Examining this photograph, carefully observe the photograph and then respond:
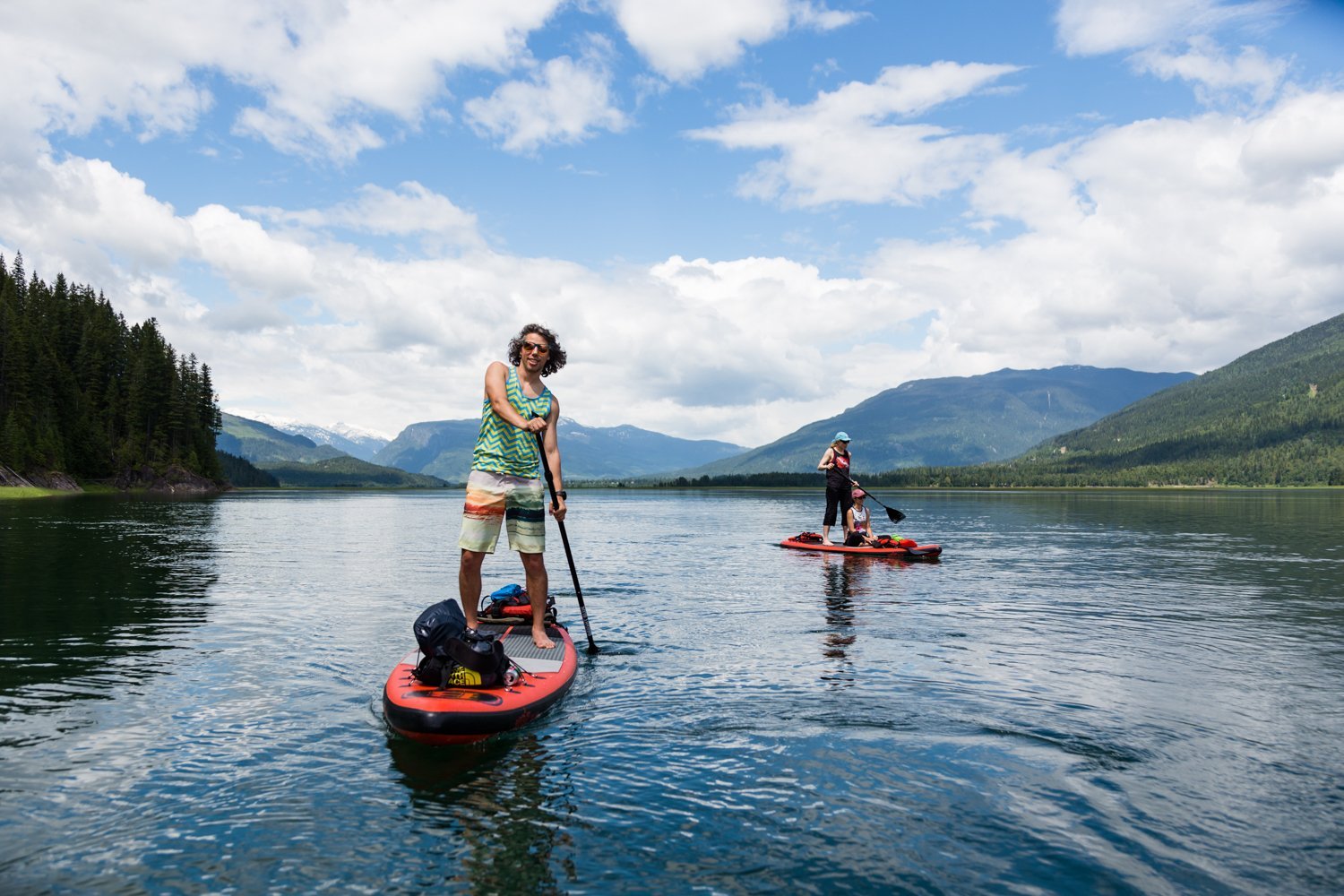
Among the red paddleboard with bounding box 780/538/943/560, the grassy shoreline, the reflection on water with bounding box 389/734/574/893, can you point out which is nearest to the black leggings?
the red paddleboard with bounding box 780/538/943/560

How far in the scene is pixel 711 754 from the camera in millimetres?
9711

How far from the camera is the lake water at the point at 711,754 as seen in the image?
685 cm

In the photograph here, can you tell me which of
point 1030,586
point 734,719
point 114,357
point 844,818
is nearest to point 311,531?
point 1030,586

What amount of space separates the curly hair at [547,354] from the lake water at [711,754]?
5.47 m

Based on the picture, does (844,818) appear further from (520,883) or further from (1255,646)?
(1255,646)

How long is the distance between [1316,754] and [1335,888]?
4.12m

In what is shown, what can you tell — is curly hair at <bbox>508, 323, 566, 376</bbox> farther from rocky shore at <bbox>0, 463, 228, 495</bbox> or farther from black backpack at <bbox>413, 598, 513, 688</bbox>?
rocky shore at <bbox>0, 463, 228, 495</bbox>

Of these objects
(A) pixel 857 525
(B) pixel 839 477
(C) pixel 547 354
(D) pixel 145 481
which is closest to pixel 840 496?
(B) pixel 839 477

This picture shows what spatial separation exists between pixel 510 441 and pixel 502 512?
3.73ft

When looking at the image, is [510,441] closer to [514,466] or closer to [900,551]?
[514,466]

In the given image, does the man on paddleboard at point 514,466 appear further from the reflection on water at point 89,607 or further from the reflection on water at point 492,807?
the reflection on water at point 89,607

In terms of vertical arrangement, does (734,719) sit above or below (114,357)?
below

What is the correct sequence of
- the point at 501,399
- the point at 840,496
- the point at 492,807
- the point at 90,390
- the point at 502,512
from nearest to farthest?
the point at 492,807 → the point at 501,399 → the point at 502,512 → the point at 840,496 → the point at 90,390

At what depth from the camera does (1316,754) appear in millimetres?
9719
